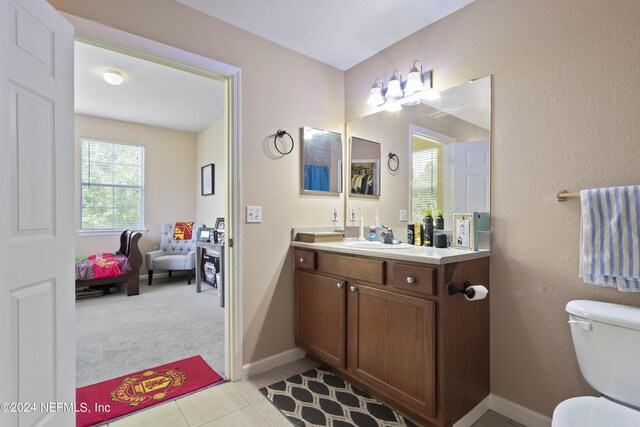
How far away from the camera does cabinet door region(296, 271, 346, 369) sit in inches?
75.9

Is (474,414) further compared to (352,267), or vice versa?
(352,267)

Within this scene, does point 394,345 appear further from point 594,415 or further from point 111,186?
point 111,186

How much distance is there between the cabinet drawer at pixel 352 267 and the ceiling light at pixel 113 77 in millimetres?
2924

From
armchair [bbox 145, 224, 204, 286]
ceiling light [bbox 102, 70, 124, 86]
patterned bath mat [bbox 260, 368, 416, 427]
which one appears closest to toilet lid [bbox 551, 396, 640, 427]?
patterned bath mat [bbox 260, 368, 416, 427]

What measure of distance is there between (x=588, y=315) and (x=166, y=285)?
192 inches

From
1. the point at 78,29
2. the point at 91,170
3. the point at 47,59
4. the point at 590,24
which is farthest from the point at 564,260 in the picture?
the point at 91,170

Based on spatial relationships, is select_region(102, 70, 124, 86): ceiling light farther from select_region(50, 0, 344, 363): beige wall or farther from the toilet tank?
the toilet tank

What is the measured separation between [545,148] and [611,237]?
1.67ft

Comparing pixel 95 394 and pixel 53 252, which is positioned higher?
pixel 53 252

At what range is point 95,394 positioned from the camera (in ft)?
6.06

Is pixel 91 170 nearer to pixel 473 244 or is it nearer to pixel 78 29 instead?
pixel 78 29

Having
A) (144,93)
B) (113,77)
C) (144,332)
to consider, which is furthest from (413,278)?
(144,93)

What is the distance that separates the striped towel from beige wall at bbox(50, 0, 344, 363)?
1.67 meters

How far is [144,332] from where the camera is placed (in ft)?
9.25
